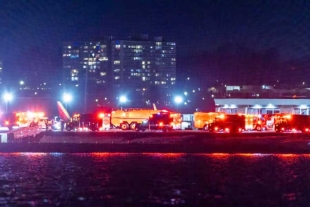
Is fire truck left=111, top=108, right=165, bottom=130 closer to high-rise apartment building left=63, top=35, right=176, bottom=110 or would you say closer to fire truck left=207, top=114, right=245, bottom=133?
fire truck left=207, top=114, right=245, bottom=133

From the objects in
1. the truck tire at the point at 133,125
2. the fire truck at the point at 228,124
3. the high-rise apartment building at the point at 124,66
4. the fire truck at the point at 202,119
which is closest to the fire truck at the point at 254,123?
the fire truck at the point at 228,124

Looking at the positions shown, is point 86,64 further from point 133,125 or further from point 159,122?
Result: point 159,122

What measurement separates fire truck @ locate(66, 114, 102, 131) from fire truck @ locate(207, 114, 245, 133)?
9973 millimetres

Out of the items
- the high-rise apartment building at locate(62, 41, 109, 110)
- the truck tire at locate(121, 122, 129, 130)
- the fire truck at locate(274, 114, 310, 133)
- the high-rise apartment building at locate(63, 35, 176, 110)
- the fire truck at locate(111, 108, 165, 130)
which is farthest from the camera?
the high-rise apartment building at locate(62, 41, 109, 110)

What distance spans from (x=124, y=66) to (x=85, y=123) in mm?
101277

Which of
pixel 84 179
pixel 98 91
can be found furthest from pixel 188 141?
pixel 98 91

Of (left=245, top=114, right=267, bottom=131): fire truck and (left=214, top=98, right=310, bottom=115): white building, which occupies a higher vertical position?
(left=214, top=98, right=310, bottom=115): white building

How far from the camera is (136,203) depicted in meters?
13.7

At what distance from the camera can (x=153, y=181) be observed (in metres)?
17.9

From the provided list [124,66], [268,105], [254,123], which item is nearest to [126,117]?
[254,123]

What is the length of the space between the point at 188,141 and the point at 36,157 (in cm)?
1194

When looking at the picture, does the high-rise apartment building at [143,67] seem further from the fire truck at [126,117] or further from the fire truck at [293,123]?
the fire truck at [293,123]

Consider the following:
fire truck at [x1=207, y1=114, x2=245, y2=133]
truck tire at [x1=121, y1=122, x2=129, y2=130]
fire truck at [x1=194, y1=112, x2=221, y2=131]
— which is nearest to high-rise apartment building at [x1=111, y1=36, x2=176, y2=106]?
fire truck at [x1=194, y1=112, x2=221, y2=131]

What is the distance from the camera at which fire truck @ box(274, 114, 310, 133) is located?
48.5 metres
